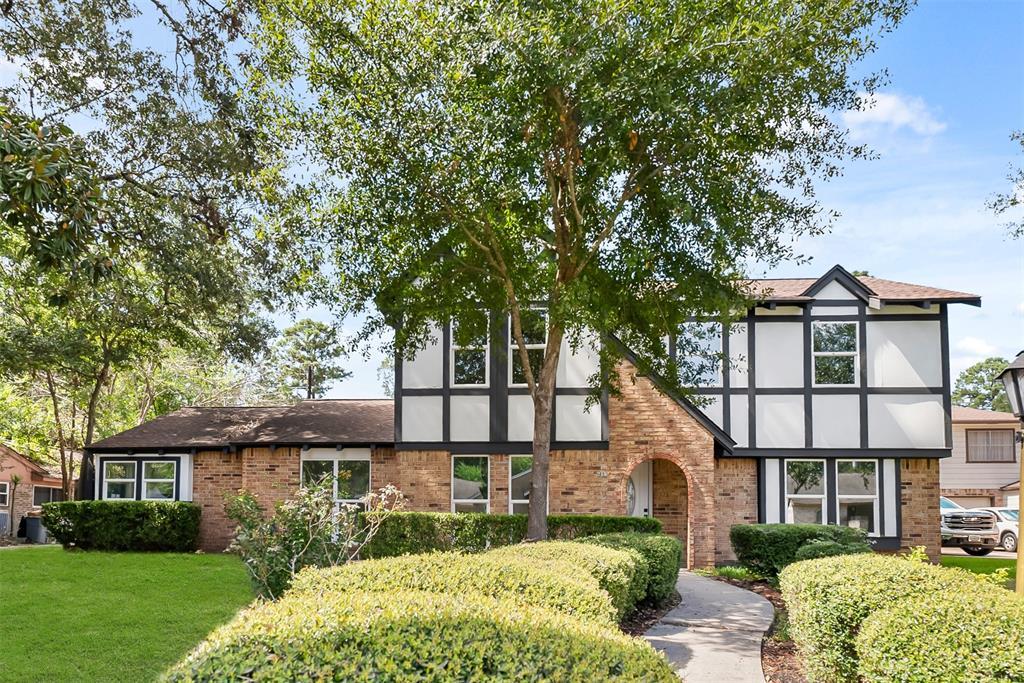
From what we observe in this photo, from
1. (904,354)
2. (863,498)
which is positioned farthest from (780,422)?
(904,354)

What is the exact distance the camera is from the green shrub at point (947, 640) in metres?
5.54

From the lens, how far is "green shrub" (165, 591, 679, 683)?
3.88 meters

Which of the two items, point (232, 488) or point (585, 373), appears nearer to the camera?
point (585, 373)

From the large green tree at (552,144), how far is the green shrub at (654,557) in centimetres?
272

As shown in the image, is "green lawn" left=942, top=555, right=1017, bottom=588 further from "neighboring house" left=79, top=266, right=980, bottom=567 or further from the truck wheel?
the truck wheel

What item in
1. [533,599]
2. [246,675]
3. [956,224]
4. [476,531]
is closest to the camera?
[246,675]

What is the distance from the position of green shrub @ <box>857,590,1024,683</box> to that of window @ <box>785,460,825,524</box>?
43.6 feet

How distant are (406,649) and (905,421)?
17.8 meters

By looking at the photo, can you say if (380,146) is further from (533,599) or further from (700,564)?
(700,564)

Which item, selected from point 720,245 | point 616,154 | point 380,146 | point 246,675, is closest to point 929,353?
point 720,245

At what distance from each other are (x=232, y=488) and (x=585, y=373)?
29.5 ft

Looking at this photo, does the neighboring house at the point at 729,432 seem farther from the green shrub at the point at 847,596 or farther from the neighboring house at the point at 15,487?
the neighboring house at the point at 15,487

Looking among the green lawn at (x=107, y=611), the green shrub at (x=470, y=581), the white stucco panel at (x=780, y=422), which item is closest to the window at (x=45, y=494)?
the green lawn at (x=107, y=611)

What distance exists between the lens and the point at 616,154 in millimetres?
12719
